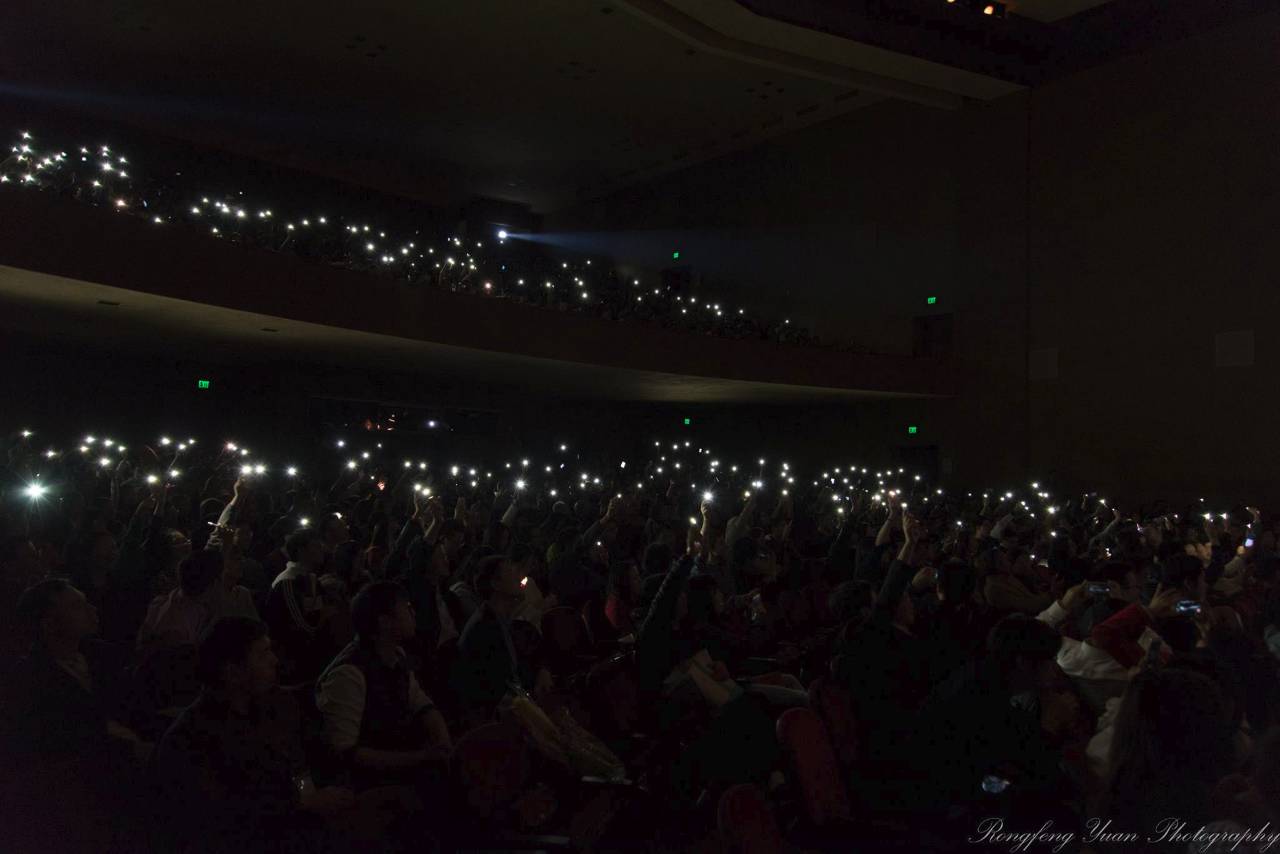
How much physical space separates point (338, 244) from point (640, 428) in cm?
1217

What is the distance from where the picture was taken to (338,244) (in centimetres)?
1174

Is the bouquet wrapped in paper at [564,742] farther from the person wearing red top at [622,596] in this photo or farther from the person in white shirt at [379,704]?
the person wearing red top at [622,596]

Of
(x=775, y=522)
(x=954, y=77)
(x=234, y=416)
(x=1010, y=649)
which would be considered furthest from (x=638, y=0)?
(x=1010, y=649)

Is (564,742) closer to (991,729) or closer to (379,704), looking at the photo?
(379,704)

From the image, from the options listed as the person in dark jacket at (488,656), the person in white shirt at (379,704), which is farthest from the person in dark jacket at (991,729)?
the person in white shirt at (379,704)

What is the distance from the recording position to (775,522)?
36.4 feet

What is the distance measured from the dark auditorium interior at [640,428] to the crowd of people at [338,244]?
9cm

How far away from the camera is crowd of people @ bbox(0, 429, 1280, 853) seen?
2746mm

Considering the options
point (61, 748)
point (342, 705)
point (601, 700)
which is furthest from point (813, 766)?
point (61, 748)

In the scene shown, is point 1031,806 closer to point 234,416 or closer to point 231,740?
point 231,740

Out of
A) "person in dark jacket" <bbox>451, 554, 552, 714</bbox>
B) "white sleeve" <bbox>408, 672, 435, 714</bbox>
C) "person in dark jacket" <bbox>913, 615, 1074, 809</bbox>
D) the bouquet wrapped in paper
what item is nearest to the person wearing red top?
"person in dark jacket" <bbox>451, 554, 552, 714</bbox>

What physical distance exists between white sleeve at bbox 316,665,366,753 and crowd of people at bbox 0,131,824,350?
294 inches

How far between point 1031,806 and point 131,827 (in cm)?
293

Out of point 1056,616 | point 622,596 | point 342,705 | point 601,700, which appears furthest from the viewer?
point 622,596
